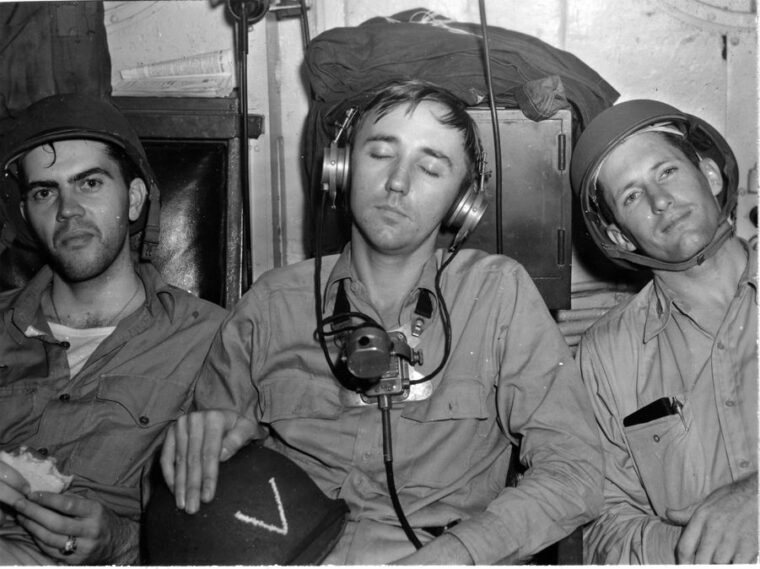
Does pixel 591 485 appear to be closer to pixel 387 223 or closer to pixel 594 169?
pixel 387 223

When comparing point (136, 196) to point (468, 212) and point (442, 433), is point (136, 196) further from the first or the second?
point (442, 433)

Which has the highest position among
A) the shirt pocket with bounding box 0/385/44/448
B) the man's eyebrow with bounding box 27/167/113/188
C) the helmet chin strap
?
the man's eyebrow with bounding box 27/167/113/188

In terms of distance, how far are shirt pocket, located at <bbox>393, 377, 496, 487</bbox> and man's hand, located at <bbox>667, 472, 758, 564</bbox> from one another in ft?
1.80

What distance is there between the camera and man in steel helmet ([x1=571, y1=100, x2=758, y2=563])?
2053 millimetres

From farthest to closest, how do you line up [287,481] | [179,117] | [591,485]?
[179,117]
[591,485]
[287,481]

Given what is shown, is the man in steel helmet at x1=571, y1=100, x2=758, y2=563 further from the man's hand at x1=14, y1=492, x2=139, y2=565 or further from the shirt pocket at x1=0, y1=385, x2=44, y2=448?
the shirt pocket at x1=0, y1=385, x2=44, y2=448

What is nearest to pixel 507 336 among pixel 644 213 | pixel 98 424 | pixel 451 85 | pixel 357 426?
pixel 357 426

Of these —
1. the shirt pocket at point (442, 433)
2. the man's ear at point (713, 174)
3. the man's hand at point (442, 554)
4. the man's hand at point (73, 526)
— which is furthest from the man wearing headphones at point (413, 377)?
the man's ear at point (713, 174)

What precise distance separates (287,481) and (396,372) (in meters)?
0.39

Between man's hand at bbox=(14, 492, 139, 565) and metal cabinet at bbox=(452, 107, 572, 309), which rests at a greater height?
metal cabinet at bbox=(452, 107, 572, 309)

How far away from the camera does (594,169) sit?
7.64 feet

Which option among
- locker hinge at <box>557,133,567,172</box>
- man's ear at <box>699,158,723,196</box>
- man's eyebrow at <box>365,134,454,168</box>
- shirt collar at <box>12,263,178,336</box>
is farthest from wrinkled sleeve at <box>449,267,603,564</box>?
shirt collar at <box>12,263,178,336</box>

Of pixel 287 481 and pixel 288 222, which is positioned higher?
pixel 288 222

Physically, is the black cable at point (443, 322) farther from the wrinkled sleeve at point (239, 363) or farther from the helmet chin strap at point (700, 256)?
the helmet chin strap at point (700, 256)
